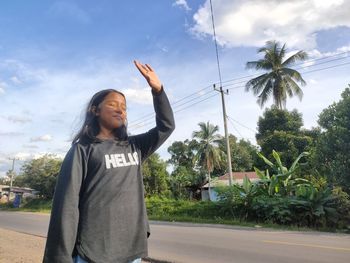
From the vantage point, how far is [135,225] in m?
2.15

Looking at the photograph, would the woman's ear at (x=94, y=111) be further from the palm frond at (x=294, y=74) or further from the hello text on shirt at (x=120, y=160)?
the palm frond at (x=294, y=74)

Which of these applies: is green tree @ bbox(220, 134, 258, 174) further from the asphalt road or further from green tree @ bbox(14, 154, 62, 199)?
the asphalt road

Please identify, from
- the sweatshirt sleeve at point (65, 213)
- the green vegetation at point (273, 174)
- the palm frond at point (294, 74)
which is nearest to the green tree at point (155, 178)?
the green vegetation at point (273, 174)

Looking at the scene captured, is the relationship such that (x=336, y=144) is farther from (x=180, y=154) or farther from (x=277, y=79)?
(x=180, y=154)

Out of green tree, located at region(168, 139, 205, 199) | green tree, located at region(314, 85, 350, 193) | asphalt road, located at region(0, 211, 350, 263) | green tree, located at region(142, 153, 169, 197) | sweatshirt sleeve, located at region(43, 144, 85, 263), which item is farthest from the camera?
green tree, located at region(168, 139, 205, 199)

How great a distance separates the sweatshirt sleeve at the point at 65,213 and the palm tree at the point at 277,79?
32.3 metres

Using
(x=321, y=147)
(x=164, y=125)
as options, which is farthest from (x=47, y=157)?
(x=164, y=125)

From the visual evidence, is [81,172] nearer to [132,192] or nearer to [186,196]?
[132,192]

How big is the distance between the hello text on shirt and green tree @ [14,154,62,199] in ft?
137

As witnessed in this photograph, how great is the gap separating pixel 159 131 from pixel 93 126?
1.35ft

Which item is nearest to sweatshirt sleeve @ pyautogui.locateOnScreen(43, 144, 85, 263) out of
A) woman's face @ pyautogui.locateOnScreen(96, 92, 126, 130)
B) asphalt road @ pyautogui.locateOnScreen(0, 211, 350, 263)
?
woman's face @ pyautogui.locateOnScreen(96, 92, 126, 130)

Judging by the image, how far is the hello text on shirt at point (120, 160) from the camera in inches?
83.9

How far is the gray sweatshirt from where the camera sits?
6.26 feet

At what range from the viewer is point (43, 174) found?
145ft
